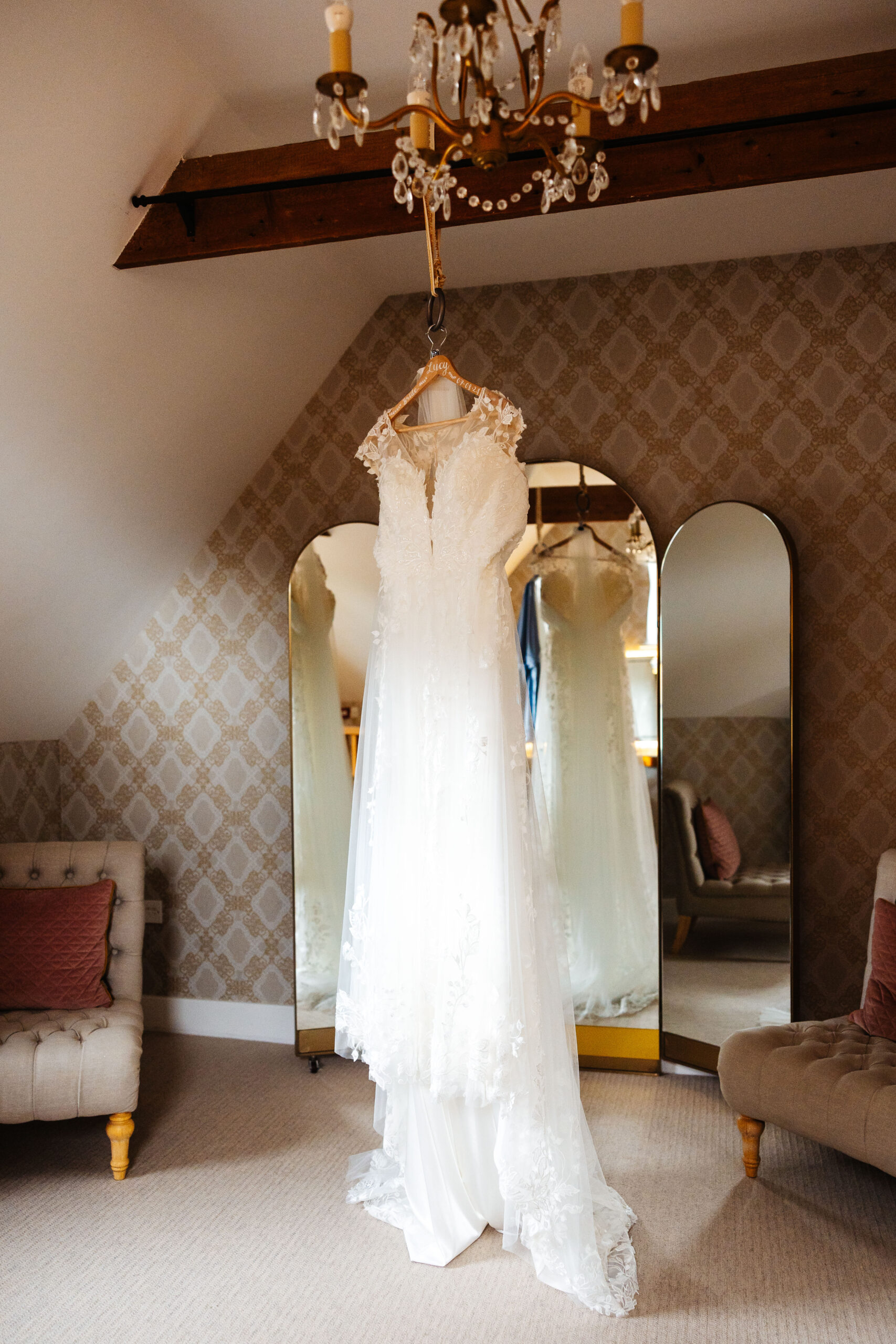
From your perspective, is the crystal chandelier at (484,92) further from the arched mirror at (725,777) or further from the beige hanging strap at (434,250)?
the arched mirror at (725,777)

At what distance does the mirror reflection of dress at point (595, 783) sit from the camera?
3.49 meters

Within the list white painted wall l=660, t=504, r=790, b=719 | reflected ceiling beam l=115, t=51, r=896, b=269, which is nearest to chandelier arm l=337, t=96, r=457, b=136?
reflected ceiling beam l=115, t=51, r=896, b=269

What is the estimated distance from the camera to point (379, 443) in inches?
102

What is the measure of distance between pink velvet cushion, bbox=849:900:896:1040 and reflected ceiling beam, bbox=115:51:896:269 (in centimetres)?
204

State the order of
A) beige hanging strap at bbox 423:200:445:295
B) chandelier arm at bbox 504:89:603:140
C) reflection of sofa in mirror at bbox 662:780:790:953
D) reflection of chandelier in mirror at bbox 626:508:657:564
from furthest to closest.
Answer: reflection of chandelier in mirror at bbox 626:508:657:564 < reflection of sofa in mirror at bbox 662:780:790:953 < beige hanging strap at bbox 423:200:445:295 < chandelier arm at bbox 504:89:603:140

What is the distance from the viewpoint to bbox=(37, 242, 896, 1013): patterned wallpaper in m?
3.37

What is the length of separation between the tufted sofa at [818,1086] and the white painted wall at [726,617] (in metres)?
0.93

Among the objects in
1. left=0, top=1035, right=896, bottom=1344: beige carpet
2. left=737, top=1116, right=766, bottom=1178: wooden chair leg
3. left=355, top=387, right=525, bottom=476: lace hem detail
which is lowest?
left=0, top=1035, right=896, bottom=1344: beige carpet

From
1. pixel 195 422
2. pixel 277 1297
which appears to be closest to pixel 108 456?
pixel 195 422

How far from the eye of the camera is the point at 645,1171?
280 centimetres

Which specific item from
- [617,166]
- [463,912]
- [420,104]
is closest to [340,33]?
[420,104]

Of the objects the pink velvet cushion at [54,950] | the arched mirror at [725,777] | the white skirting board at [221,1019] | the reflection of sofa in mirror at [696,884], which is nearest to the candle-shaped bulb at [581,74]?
the arched mirror at [725,777]

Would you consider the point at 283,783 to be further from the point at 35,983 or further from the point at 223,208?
the point at 223,208

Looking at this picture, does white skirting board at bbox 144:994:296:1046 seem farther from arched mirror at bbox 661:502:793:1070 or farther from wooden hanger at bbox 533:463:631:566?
wooden hanger at bbox 533:463:631:566
